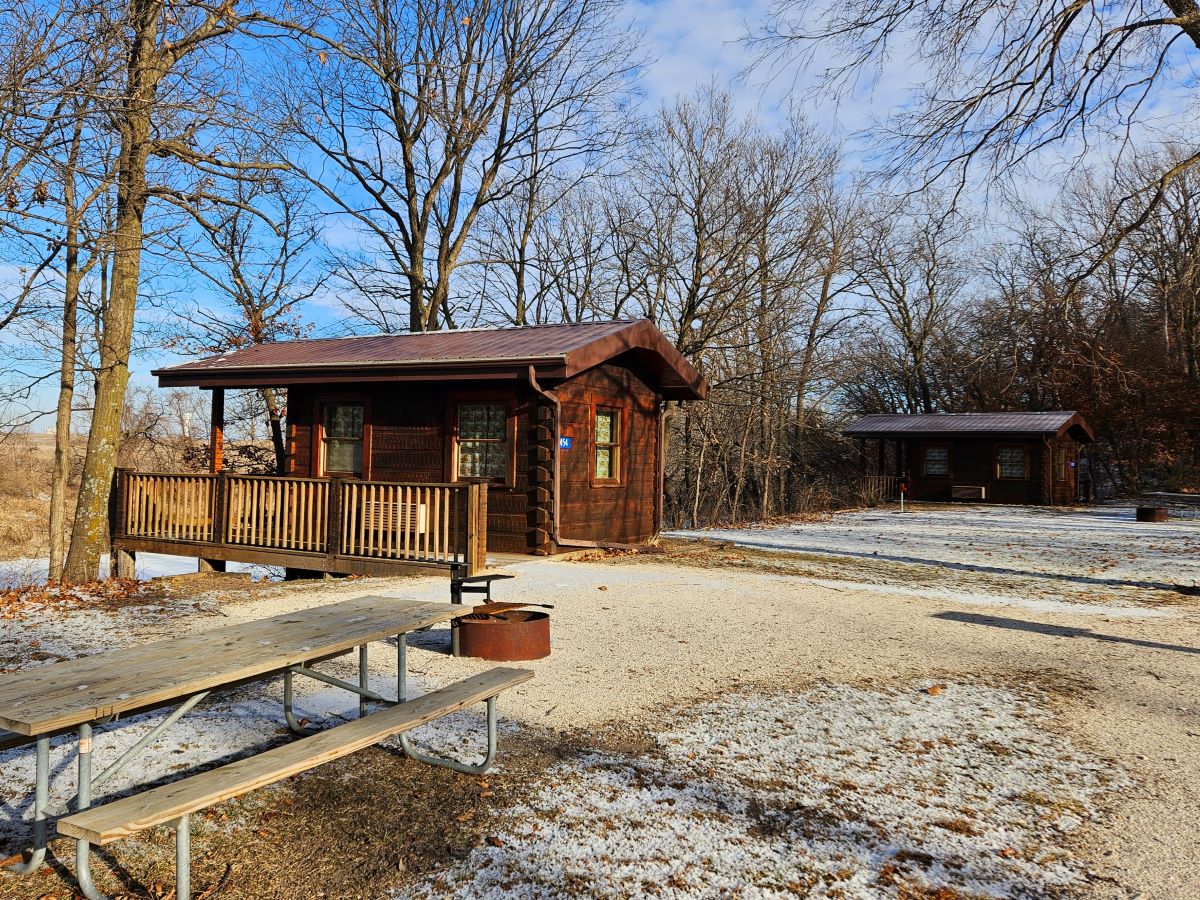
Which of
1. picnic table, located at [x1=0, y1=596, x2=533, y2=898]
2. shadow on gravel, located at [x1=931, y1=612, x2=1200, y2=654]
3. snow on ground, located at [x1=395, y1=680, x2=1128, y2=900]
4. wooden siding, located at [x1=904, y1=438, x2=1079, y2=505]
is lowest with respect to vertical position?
snow on ground, located at [x1=395, y1=680, x2=1128, y2=900]

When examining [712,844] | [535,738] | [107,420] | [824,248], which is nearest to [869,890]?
[712,844]

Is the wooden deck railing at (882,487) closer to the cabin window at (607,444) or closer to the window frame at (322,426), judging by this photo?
the cabin window at (607,444)

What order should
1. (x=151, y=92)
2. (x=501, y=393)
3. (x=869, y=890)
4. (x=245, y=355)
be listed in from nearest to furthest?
1. (x=869, y=890)
2. (x=151, y=92)
3. (x=501, y=393)
4. (x=245, y=355)

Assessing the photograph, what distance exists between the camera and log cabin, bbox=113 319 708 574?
10.4 m

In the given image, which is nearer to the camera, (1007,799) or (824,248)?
(1007,799)

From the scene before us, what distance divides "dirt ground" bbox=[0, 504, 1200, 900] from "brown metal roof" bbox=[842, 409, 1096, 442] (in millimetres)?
18536

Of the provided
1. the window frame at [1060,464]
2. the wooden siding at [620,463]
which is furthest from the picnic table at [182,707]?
the window frame at [1060,464]

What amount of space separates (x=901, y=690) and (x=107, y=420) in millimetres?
10384

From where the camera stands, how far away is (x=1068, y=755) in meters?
4.33

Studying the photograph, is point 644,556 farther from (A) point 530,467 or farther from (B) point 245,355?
(B) point 245,355

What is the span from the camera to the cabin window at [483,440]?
11.7 m

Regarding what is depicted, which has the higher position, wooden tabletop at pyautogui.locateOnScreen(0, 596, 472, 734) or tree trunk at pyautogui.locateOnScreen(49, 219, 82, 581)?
tree trunk at pyautogui.locateOnScreen(49, 219, 82, 581)

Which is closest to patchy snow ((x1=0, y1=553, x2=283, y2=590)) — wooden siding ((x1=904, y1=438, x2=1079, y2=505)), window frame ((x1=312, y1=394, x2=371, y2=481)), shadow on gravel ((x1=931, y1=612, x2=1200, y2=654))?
window frame ((x1=312, y1=394, x2=371, y2=481))

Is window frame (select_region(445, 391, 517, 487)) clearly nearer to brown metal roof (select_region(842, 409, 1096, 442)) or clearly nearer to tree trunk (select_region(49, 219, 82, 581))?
tree trunk (select_region(49, 219, 82, 581))
